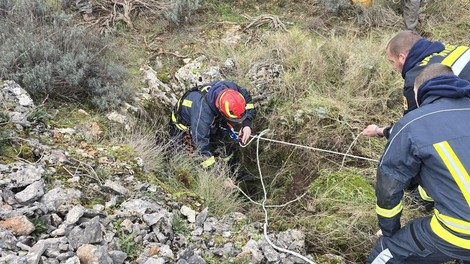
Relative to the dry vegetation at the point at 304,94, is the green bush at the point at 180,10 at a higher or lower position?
higher

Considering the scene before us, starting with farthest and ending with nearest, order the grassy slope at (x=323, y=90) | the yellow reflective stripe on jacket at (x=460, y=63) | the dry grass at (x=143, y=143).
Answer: the dry grass at (x=143, y=143)
the grassy slope at (x=323, y=90)
the yellow reflective stripe on jacket at (x=460, y=63)

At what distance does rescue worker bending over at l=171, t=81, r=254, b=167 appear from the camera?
12.6 feet

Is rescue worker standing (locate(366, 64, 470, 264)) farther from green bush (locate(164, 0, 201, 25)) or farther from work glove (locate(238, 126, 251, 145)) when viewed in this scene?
green bush (locate(164, 0, 201, 25))

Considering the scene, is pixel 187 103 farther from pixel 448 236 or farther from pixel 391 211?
pixel 448 236

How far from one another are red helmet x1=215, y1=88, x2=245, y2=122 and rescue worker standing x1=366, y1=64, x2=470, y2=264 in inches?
68.9

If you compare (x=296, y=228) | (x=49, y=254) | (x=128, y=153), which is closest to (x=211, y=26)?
(x=128, y=153)

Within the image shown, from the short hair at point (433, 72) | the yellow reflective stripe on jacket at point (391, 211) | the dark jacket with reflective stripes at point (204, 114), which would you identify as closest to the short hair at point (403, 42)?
the short hair at point (433, 72)

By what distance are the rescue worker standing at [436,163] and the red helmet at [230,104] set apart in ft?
5.74

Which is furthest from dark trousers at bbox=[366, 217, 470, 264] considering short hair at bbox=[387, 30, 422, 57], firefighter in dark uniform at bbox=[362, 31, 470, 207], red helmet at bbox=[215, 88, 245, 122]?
red helmet at bbox=[215, 88, 245, 122]

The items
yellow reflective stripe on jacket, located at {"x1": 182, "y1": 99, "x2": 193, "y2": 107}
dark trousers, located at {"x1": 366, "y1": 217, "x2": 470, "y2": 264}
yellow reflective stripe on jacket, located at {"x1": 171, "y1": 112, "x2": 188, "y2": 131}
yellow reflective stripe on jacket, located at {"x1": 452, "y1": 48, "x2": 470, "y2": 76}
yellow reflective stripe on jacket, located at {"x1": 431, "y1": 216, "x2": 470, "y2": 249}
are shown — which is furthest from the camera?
yellow reflective stripe on jacket, located at {"x1": 171, "y1": 112, "x2": 188, "y2": 131}

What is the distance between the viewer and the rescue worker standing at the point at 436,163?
6.75 ft

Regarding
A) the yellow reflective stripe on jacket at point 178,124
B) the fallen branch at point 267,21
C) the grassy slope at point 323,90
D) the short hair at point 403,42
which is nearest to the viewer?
the short hair at point 403,42

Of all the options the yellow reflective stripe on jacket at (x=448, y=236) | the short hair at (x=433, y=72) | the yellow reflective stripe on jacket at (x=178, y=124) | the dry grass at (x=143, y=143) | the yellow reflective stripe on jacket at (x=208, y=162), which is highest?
the short hair at (x=433, y=72)

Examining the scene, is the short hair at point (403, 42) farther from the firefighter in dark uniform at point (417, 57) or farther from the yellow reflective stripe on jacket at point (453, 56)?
the yellow reflective stripe on jacket at point (453, 56)
